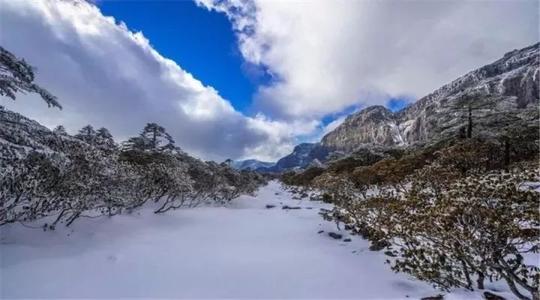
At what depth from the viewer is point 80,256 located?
855 cm

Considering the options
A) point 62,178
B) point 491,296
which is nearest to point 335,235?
point 491,296

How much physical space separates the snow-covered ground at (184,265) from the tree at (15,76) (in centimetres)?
405

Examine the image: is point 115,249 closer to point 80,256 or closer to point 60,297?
point 80,256

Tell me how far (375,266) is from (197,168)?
16.2 meters

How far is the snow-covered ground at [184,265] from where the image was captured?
677 centimetres

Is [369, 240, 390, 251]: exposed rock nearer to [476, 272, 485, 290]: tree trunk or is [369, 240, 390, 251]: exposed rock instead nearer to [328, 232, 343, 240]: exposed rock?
[328, 232, 343, 240]: exposed rock

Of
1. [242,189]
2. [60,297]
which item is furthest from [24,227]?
[242,189]

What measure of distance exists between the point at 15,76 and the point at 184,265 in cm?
597

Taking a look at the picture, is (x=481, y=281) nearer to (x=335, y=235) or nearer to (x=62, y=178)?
(x=335, y=235)

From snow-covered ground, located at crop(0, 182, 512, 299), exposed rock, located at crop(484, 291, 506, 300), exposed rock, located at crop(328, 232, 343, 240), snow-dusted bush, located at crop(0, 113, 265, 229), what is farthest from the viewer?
exposed rock, located at crop(328, 232, 343, 240)

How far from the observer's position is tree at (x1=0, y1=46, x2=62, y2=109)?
680cm

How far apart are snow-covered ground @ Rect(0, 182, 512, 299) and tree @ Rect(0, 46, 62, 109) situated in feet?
13.3

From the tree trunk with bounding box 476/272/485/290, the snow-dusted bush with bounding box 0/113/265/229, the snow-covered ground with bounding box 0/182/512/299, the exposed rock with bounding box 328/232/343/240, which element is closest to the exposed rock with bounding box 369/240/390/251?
the snow-covered ground with bounding box 0/182/512/299

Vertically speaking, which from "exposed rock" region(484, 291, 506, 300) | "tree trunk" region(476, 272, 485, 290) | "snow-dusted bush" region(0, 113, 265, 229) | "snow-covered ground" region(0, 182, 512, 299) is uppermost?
"snow-dusted bush" region(0, 113, 265, 229)
